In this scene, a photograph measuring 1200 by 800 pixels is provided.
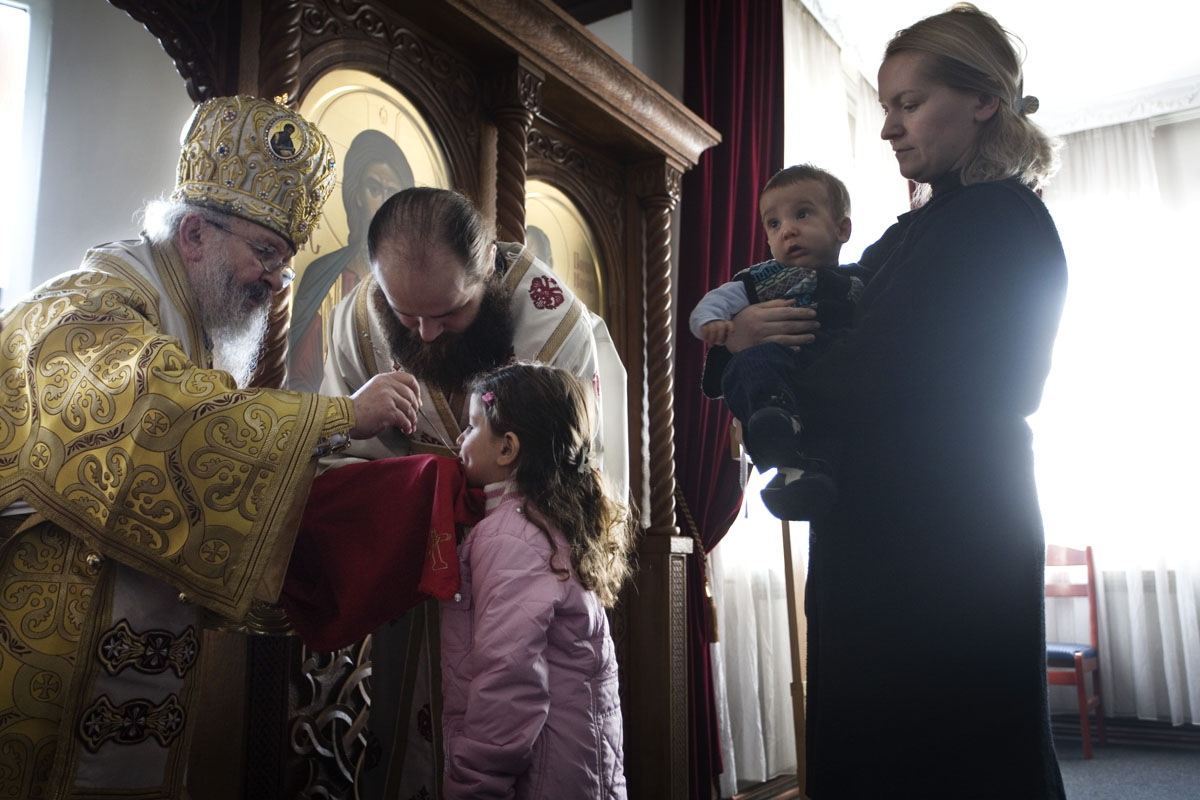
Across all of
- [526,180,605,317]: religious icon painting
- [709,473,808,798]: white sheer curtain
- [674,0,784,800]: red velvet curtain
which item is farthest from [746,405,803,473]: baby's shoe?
[709,473,808,798]: white sheer curtain

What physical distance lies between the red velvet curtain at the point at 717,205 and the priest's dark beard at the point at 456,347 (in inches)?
92.0

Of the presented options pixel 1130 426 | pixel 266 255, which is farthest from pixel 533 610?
pixel 1130 426

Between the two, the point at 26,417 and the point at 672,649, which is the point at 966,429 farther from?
the point at 672,649

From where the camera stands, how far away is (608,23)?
5074mm

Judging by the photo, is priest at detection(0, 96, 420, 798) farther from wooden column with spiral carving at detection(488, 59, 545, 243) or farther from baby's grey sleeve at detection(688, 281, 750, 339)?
wooden column with spiral carving at detection(488, 59, 545, 243)

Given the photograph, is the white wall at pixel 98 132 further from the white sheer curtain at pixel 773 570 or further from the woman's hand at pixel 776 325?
the white sheer curtain at pixel 773 570

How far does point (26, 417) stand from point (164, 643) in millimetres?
Answer: 453

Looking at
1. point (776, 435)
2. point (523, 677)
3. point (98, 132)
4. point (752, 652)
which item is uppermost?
point (98, 132)

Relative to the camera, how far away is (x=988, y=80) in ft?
4.29

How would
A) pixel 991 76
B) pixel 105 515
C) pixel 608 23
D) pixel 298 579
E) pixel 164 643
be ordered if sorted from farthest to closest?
pixel 608 23, pixel 298 579, pixel 164 643, pixel 105 515, pixel 991 76

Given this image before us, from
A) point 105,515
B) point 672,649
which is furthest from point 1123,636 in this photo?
point 105,515

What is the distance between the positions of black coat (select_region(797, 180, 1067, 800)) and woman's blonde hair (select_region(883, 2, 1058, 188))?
0.28 ft

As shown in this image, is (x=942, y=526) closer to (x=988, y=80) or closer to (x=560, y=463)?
(x=988, y=80)

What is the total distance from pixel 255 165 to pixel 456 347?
62cm
